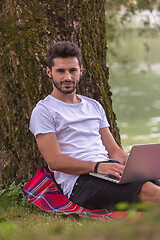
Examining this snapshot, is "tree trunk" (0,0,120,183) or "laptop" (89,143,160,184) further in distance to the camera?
"tree trunk" (0,0,120,183)

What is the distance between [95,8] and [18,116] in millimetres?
1504

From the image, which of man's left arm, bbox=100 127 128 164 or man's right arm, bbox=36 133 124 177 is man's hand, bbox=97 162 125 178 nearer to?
man's right arm, bbox=36 133 124 177

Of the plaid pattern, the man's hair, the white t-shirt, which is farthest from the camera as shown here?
the man's hair

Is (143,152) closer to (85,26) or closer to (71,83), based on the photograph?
(71,83)

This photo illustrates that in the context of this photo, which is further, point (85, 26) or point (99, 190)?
point (85, 26)

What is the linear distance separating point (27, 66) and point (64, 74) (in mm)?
847

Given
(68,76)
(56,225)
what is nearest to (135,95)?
(68,76)

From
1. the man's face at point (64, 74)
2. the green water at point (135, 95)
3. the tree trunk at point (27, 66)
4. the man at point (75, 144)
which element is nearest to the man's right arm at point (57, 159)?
the man at point (75, 144)

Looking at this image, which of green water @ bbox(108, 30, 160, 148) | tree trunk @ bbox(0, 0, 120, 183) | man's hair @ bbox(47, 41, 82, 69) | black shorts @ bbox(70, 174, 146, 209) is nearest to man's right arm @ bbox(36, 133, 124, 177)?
black shorts @ bbox(70, 174, 146, 209)

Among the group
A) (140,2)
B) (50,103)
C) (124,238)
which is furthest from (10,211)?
(140,2)

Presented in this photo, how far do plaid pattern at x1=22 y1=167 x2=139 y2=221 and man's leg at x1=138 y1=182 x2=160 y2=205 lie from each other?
0.62 ft

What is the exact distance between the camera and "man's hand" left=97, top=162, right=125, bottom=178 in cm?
364

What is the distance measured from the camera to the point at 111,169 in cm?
366

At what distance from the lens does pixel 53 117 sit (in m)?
3.85
